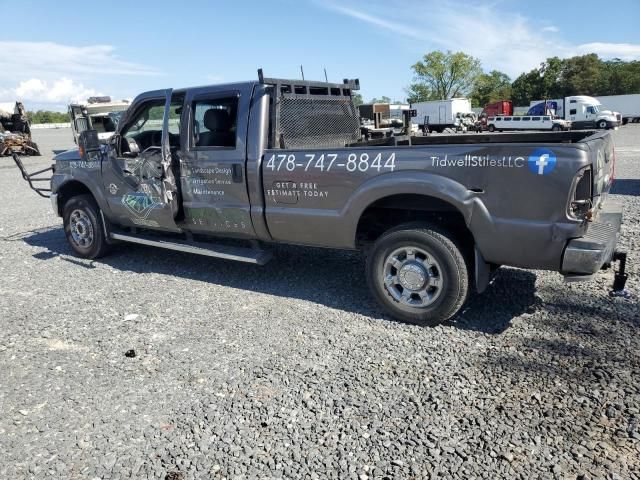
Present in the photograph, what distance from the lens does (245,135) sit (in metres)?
4.91

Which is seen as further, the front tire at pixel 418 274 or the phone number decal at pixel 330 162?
the phone number decal at pixel 330 162

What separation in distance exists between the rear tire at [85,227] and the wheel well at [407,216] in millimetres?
3661

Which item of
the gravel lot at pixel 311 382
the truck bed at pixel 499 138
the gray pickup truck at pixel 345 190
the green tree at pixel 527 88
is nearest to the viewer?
the gravel lot at pixel 311 382

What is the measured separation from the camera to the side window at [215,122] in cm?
510

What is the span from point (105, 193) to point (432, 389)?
4.70m

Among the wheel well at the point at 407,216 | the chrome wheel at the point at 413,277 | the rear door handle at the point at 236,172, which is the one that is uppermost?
the rear door handle at the point at 236,172

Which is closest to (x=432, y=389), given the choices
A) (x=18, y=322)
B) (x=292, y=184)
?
(x=292, y=184)

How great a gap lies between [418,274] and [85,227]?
4.60 meters

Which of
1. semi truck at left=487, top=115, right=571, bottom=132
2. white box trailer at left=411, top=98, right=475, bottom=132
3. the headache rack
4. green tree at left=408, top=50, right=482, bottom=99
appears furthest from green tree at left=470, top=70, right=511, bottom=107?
the headache rack

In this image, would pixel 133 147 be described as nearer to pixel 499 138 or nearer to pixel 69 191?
pixel 69 191

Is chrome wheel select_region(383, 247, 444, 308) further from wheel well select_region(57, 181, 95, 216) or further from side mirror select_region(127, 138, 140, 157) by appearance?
wheel well select_region(57, 181, 95, 216)

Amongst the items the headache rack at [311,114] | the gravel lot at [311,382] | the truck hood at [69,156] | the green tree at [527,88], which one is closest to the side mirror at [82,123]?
the truck hood at [69,156]

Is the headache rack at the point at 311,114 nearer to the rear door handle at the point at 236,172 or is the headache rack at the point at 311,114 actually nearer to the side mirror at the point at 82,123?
the rear door handle at the point at 236,172

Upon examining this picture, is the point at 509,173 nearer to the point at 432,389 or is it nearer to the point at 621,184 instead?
the point at 432,389
